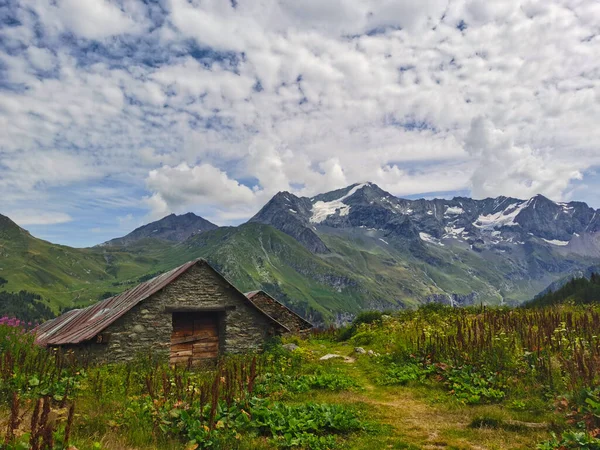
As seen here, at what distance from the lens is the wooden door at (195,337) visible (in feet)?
66.9

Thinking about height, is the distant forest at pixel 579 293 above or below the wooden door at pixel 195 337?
above

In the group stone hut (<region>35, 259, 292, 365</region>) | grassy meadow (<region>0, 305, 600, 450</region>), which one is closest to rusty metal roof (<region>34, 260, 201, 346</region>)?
stone hut (<region>35, 259, 292, 365</region>)

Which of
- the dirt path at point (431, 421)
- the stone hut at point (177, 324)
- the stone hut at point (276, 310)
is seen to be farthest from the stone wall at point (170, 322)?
the stone hut at point (276, 310)

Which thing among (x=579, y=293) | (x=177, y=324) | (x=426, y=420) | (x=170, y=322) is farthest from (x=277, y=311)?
(x=579, y=293)

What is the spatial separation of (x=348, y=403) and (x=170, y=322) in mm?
11787

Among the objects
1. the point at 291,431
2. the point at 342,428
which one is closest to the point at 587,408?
the point at 342,428

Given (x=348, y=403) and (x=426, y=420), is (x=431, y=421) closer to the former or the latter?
(x=426, y=420)

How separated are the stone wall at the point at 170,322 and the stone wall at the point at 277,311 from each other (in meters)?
11.3

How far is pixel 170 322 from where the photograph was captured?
65.4ft

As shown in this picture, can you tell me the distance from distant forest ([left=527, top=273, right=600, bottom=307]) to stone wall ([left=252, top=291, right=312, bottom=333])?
21.8 metres

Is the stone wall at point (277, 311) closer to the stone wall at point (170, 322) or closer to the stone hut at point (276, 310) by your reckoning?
the stone hut at point (276, 310)

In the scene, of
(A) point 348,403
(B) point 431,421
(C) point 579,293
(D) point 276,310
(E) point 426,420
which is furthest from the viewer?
(C) point 579,293

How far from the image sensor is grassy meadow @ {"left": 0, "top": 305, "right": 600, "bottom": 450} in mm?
7312

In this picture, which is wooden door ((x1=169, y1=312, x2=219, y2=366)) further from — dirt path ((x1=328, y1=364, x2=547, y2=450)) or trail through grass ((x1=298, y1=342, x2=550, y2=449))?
dirt path ((x1=328, y1=364, x2=547, y2=450))
